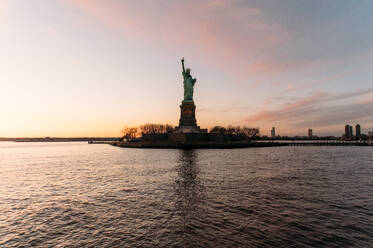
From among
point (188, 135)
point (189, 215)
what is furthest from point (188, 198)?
point (188, 135)

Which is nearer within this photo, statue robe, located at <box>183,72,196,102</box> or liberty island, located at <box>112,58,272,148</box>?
liberty island, located at <box>112,58,272,148</box>

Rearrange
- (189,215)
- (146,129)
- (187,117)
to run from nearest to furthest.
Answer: (189,215) → (187,117) → (146,129)

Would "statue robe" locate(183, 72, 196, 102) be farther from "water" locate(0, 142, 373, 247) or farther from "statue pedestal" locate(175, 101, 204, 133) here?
"water" locate(0, 142, 373, 247)

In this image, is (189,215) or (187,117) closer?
(189,215)

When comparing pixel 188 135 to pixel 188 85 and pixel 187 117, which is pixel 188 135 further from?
pixel 188 85

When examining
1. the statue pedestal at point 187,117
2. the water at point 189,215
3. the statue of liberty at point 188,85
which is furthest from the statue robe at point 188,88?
→ the water at point 189,215

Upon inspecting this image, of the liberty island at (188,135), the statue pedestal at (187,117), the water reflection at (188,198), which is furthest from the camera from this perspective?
the statue pedestal at (187,117)

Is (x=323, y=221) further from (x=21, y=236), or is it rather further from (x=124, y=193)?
(x=21, y=236)

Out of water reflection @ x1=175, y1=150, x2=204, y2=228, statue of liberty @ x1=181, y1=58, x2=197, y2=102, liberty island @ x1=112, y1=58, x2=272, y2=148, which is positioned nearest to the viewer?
water reflection @ x1=175, y1=150, x2=204, y2=228

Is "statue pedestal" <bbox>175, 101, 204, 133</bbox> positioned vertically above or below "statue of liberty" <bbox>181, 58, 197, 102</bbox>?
below

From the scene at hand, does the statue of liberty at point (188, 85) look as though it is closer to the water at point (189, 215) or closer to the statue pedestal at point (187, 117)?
the statue pedestal at point (187, 117)

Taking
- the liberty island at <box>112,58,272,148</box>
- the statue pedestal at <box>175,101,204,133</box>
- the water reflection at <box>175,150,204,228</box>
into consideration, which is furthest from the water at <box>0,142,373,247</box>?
the statue pedestal at <box>175,101,204,133</box>

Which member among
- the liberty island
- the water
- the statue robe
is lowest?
the water

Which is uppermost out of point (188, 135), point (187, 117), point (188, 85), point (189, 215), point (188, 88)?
point (188, 85)
